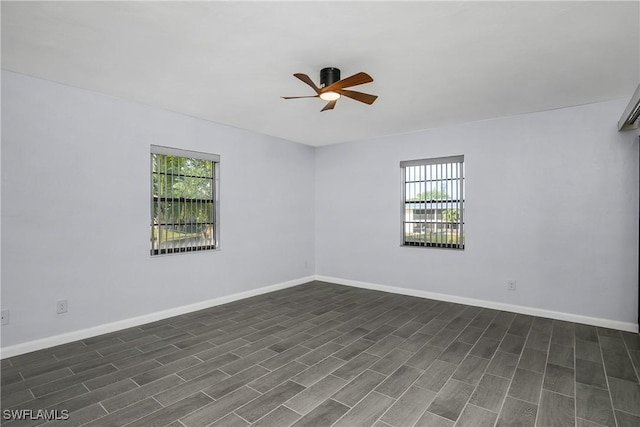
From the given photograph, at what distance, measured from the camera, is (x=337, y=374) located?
2713 mm

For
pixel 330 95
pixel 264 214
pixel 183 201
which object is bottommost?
pixel 264 214

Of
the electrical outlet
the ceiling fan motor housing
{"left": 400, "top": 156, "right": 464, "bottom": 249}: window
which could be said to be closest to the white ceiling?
the ceiling fan motor housing

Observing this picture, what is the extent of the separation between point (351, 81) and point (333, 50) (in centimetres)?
29

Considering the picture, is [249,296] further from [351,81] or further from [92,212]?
[351,81]

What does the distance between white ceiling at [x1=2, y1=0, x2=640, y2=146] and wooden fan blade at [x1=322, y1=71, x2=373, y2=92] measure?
25cm

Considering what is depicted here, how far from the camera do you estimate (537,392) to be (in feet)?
7.98

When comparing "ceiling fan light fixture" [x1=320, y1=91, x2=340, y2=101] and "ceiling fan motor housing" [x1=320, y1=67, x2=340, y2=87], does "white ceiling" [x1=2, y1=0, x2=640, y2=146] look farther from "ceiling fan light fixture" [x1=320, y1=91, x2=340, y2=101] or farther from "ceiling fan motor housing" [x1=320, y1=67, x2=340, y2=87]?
"ceiling fan light fixture" [x1=320, y1=91, x2=340, y2=101]

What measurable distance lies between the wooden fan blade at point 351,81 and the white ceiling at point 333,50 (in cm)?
25

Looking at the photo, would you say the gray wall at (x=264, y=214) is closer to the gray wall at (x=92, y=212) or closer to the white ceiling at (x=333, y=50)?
the gray wall at (x=92, y=212)

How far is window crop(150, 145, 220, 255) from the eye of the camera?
163 inches

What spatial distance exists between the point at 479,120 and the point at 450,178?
0.88m

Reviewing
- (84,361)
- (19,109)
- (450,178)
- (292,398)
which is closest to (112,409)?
(84,361)

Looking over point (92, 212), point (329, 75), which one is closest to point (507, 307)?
point (329, 75)

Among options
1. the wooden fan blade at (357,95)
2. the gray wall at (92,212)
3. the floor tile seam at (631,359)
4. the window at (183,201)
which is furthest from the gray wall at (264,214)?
the wooden fan blade at (357,95)
